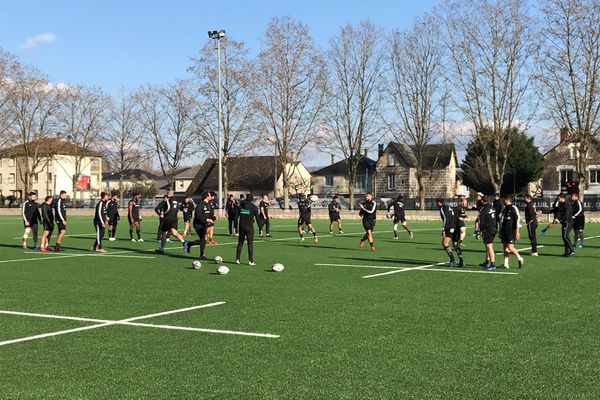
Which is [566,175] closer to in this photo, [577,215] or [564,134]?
[564,134]

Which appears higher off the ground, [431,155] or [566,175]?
[431,155]

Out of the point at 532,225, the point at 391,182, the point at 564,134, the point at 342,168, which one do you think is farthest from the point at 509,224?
the point at 342,168

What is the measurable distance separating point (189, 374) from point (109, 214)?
20562 millimetres

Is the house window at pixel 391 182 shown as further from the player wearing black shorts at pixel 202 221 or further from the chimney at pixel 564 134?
the player wearing black shorts at pixel 202 221

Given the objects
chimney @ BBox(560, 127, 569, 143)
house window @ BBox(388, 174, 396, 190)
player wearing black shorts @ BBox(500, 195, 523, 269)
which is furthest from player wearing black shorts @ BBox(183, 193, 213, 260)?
house window @ BBox(388, 174, 396, 190)

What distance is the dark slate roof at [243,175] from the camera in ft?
319

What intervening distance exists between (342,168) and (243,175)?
1465 centimetres

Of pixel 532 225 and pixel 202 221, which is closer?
pixel 202 221

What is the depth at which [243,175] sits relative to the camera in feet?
325

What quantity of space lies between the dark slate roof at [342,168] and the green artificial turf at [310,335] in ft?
261

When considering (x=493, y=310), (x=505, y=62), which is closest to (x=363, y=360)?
(x=493, y=310)

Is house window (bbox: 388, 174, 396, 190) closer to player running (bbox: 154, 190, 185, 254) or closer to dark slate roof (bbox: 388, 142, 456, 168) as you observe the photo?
dark slate roof (bbox: 388, 142, 456, 168)

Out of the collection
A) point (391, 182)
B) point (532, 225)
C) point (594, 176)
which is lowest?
point (532, 225)

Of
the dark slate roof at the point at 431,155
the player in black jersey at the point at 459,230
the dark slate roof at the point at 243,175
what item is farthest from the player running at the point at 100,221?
the dark slate roof at the point at 243,175
